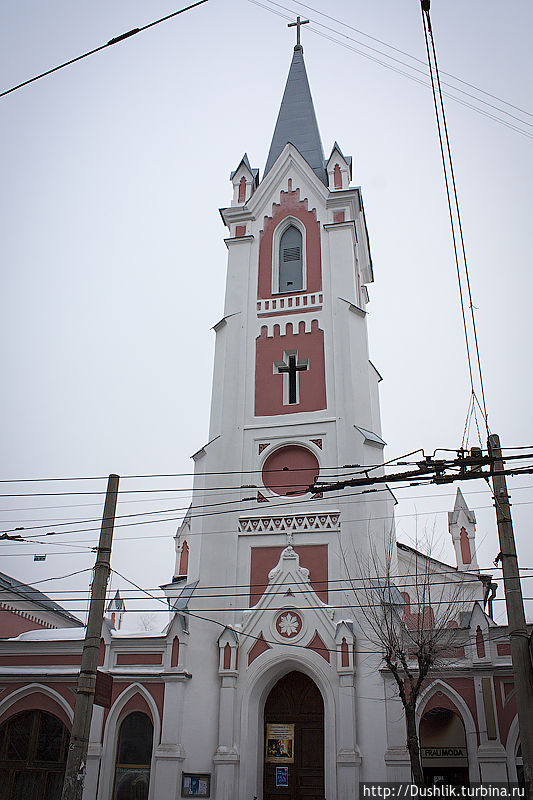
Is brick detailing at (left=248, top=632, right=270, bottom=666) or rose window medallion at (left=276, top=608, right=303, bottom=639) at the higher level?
rose window medallion at (left=276, top=608, right=303, bottom=639)

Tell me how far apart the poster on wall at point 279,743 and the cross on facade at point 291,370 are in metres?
10.2

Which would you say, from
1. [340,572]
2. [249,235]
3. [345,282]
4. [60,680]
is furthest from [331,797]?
[249,235]

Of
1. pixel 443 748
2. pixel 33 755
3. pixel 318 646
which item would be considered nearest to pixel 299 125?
pixel 318 646

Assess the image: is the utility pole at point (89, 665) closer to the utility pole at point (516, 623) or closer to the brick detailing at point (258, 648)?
the brick detailing at point (258, 648)

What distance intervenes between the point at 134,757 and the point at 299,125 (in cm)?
2608

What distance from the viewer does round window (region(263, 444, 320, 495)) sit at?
938 inches

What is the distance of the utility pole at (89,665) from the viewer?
43.0 ft

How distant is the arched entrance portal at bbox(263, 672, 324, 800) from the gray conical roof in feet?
63.7

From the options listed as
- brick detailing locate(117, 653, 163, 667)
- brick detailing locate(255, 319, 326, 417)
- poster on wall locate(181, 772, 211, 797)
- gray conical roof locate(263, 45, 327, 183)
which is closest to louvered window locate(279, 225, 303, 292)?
brick detailing locate(255, 319, 326, 417)

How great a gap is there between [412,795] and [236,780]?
182 inches

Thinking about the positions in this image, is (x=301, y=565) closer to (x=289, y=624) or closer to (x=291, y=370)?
(x=289, y=624)

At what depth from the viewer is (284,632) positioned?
21312 mm

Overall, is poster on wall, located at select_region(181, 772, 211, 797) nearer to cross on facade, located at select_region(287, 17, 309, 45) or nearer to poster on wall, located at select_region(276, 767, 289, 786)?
poster on wall, located at select_region(276, 767, 289, 786)

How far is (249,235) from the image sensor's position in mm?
29266
